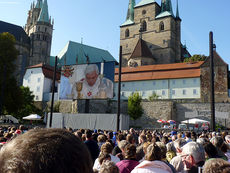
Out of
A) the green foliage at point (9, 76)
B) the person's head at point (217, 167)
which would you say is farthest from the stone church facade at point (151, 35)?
the person's head at point (217, 167)

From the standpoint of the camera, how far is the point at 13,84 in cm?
3509

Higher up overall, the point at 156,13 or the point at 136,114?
the point at 156,13

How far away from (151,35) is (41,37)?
36.1 m

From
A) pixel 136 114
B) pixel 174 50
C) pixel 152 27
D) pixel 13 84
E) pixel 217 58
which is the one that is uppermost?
pixel 152 27

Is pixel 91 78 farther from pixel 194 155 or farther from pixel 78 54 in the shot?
pixel 78 54

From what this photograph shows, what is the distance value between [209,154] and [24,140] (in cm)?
447

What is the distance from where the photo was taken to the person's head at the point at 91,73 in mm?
29719

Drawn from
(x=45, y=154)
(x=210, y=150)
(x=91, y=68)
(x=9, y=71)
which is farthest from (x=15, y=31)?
(x=45, y=154)

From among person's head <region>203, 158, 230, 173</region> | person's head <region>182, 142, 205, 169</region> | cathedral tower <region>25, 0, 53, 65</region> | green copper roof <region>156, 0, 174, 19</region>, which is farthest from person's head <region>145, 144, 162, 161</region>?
cathedral tower <region>25, 0, 53, 65</region>

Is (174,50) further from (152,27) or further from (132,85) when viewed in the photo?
(132,85)

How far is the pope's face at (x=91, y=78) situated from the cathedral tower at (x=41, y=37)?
5134 cm

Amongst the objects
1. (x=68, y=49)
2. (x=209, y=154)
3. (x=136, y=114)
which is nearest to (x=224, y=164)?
(x=209, y=154)

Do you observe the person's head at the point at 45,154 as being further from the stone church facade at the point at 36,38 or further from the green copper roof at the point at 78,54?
the green copper roof at the point at 78,54

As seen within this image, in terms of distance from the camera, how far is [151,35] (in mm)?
72812
